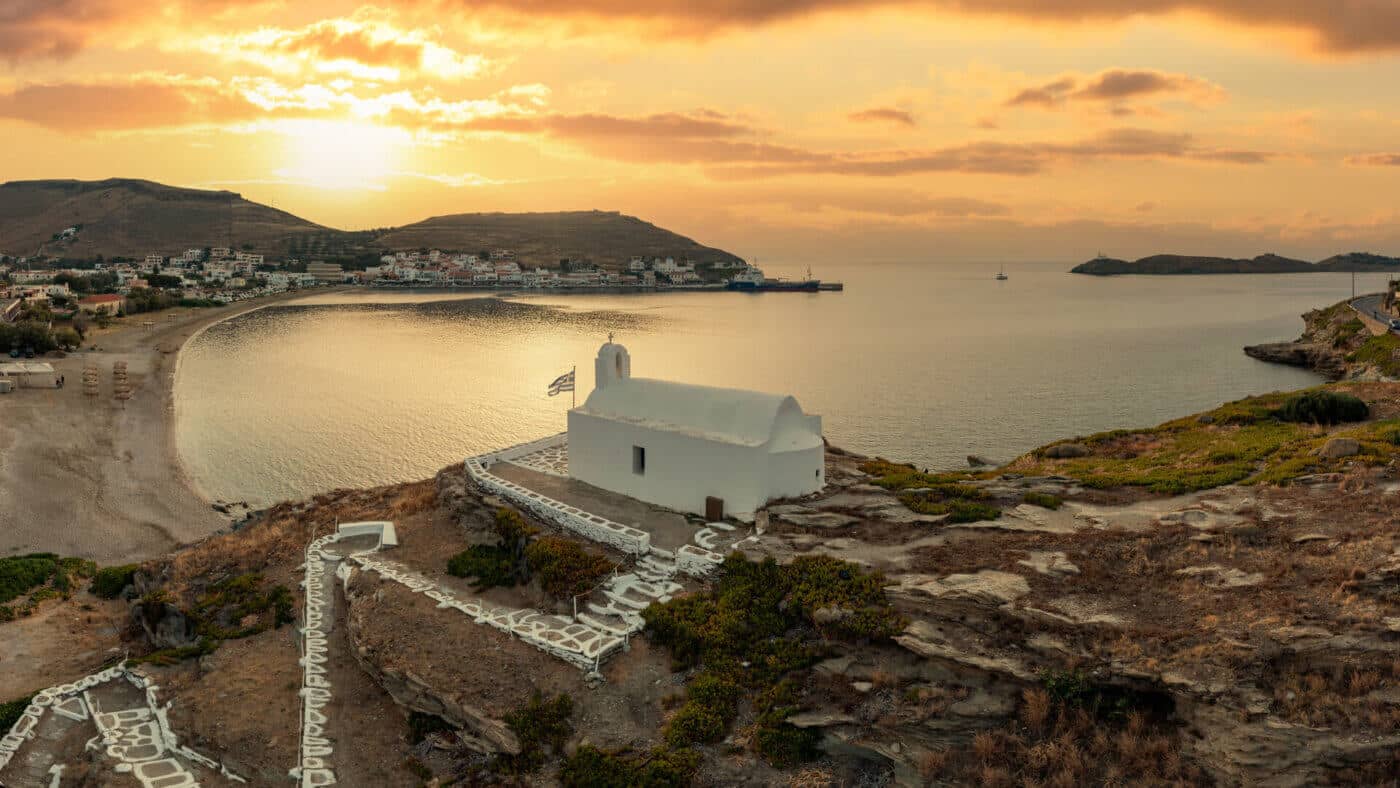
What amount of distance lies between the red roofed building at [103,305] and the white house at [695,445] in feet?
350

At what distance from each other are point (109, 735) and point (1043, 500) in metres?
22.8

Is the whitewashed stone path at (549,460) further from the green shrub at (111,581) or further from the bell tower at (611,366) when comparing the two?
the green shrub at (111,581)

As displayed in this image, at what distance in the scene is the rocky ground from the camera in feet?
41.3

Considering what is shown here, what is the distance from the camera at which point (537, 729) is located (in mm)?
15133

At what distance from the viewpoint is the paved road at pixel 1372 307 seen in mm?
79575

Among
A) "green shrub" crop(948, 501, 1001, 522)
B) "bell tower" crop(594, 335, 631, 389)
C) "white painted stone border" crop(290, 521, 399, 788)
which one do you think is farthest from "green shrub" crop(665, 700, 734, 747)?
"bell tower" crop(594, 335, 631, 389)

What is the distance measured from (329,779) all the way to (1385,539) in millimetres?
20920

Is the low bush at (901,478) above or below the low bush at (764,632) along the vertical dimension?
above

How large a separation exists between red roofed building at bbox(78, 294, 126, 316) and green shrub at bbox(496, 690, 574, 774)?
115m

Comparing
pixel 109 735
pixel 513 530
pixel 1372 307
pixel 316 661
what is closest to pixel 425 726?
pixel 316 661

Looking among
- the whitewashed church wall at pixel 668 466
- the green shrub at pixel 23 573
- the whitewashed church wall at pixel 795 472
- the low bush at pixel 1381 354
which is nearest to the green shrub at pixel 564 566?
the whitewashed church wall at pixel 668 466

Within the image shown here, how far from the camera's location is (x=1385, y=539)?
15.4 metres

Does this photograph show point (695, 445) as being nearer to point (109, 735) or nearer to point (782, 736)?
point (782, 736)

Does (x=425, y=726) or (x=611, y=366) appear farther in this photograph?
(x=611, y=366)
